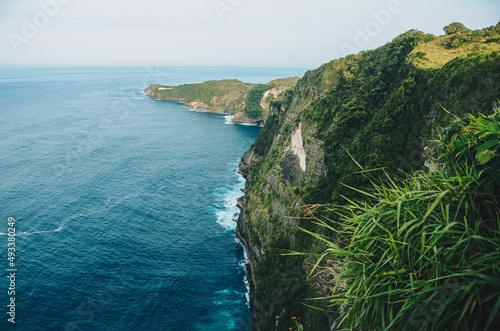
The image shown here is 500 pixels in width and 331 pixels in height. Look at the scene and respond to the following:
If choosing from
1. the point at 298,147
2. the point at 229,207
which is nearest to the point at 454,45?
the point at 298,147

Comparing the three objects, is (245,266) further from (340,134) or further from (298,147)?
(340,134)

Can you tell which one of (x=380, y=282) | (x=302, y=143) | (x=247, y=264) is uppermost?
(x=380, y=282)

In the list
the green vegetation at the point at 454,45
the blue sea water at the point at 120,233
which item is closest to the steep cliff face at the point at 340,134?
the green vegetation at the point at 454,45

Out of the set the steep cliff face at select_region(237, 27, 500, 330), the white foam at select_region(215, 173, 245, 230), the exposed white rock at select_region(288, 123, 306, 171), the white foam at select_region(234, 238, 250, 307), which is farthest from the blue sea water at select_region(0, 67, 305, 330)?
the exposed white rock at select_region(288, 123, 306, 171)

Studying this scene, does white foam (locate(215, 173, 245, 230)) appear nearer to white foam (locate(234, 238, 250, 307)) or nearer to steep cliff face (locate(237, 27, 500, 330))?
steep cliff face (locate(237, 27, 500, 330))

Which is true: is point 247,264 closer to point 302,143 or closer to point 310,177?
point 310,177

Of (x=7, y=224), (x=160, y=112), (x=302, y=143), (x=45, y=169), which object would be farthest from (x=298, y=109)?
(x=160, y=112)

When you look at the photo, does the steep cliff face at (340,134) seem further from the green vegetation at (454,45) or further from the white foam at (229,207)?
the white foam at (229,207)
